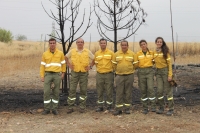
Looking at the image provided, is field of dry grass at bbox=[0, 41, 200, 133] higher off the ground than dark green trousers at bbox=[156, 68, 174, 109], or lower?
lower

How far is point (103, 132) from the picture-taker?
6.31 meters

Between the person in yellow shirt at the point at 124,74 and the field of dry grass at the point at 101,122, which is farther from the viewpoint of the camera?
the person in yellow shirt at the point at 124,74

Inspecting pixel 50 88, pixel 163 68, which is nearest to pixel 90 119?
pixel 50 88

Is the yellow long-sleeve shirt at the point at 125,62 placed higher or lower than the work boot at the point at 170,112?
higher

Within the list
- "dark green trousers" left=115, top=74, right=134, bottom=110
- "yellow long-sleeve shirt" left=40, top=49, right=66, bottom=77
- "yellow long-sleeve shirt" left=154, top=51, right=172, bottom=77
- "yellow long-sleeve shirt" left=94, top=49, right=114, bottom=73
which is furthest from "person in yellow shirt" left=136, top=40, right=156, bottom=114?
"yellow long-sleeve shirt" left=40, top=49, right=66, bottom=77

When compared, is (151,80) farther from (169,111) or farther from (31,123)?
(31,123)

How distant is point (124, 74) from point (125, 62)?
1.05ft

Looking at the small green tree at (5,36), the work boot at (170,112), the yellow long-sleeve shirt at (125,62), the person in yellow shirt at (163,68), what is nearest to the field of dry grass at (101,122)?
the work boot at (170,112)

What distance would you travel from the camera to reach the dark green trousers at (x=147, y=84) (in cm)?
764

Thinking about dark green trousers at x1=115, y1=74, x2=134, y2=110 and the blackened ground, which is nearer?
dark green trousers at x1=115, y1=74, x2=134, y2=110

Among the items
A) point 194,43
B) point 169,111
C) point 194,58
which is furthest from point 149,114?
point 194,43

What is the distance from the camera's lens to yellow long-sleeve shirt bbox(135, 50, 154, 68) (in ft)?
25.0

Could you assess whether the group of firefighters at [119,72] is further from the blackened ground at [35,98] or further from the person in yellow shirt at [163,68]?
the blackened ground at [35,98]

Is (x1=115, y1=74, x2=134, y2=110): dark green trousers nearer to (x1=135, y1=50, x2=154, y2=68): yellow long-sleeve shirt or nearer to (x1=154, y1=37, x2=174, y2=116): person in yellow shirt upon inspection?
(x1=135, y1=50, x2=154, y2=68): yellow long-sleeve shirt
